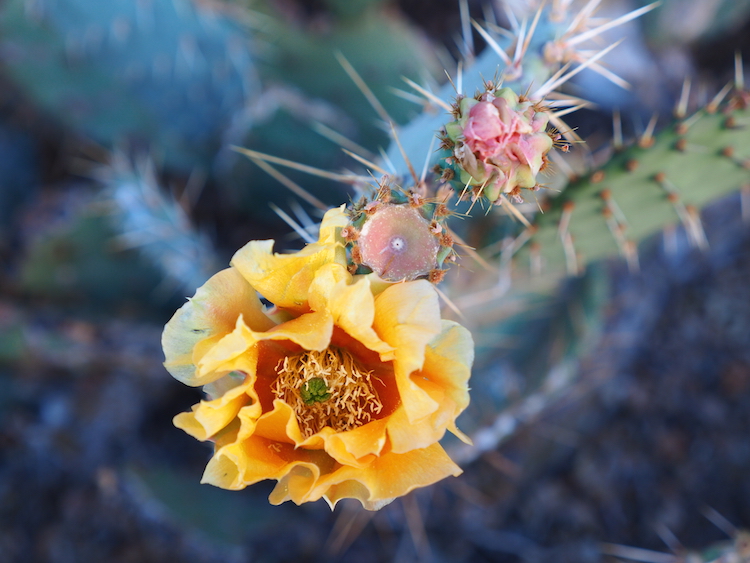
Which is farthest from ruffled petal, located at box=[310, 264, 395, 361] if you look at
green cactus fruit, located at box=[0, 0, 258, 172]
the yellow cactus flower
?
green cactus fruit, located at box=[0, 0, 258, 172]

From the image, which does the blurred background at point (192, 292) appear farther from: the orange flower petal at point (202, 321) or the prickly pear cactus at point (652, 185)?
the orange flower petal at point (202, 321)

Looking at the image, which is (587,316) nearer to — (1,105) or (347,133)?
(347,133)

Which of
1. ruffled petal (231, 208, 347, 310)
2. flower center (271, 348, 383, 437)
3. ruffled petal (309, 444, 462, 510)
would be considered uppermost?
ruffled petal (231, 208, 347, 310)

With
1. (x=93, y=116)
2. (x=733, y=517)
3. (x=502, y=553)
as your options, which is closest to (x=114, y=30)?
(x=93, y=116)

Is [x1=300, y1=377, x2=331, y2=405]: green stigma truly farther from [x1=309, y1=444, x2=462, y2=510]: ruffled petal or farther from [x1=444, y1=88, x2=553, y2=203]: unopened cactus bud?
[x1=444, y1=88, x2=553, y2=203]: unopened cactus bud

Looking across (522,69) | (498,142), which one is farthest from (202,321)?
(522,69)

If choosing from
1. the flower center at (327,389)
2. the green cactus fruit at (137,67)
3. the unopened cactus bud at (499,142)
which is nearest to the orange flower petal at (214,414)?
the flower center at (327,389)
